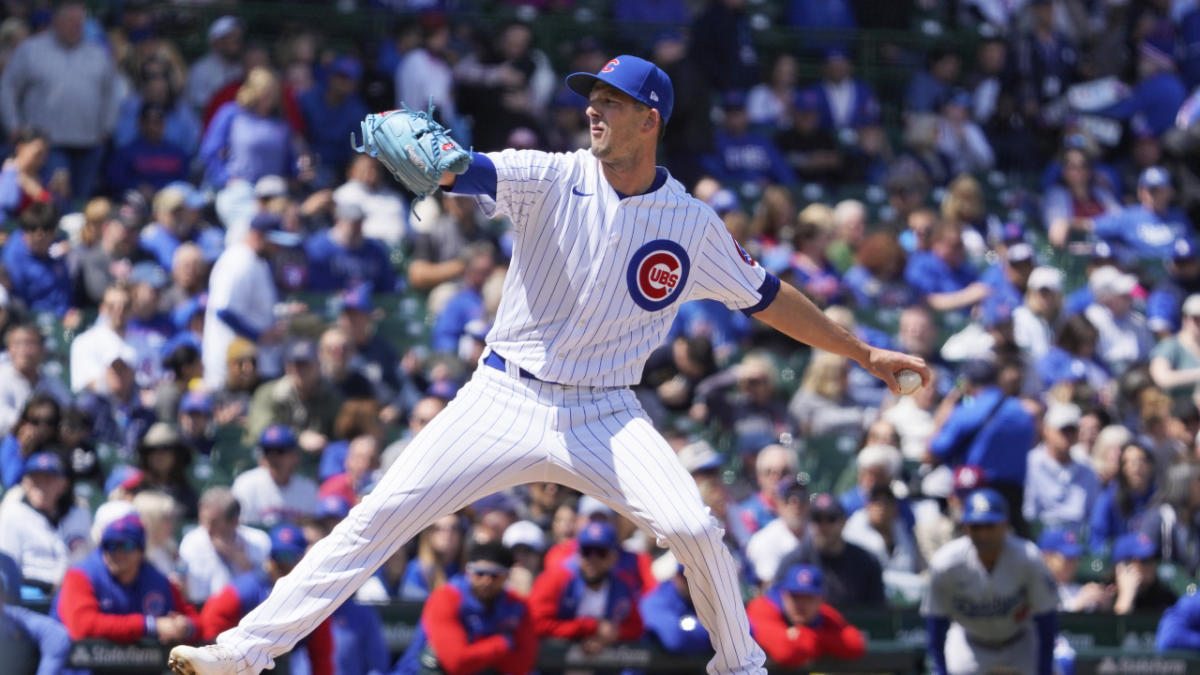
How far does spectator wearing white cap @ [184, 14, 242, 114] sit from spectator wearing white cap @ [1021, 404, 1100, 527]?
5.78 meters

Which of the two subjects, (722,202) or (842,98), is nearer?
(722,202)

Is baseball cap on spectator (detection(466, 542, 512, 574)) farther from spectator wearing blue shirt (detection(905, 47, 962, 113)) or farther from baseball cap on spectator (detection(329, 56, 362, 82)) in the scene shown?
spectator wearing blue shirt (detection(905, 47, 962, 113))

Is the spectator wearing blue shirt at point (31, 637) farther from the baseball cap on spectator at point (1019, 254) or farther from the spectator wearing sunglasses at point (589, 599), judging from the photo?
the baseball cap on spectator at point (1019, 254)

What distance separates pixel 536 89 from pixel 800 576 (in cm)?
609

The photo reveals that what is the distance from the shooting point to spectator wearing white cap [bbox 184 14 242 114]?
1305 centimetres

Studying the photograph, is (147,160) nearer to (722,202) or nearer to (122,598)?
(722,202)

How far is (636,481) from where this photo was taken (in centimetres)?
557

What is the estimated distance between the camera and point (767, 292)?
5961mm

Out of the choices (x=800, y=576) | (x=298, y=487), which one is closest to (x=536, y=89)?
(x=298, y=487)

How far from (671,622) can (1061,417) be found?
137 inches

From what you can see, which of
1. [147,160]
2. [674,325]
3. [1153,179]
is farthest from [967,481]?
[147,160]

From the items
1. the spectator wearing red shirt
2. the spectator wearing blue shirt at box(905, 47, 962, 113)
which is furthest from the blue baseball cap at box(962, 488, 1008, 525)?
the spectator wearing blue shirt at box(905, 47, 962, 113)

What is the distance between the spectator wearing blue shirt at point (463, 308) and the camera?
436 inches

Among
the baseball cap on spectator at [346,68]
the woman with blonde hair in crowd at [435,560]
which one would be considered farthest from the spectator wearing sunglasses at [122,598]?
the baseball cap on spectator at [346,68]
